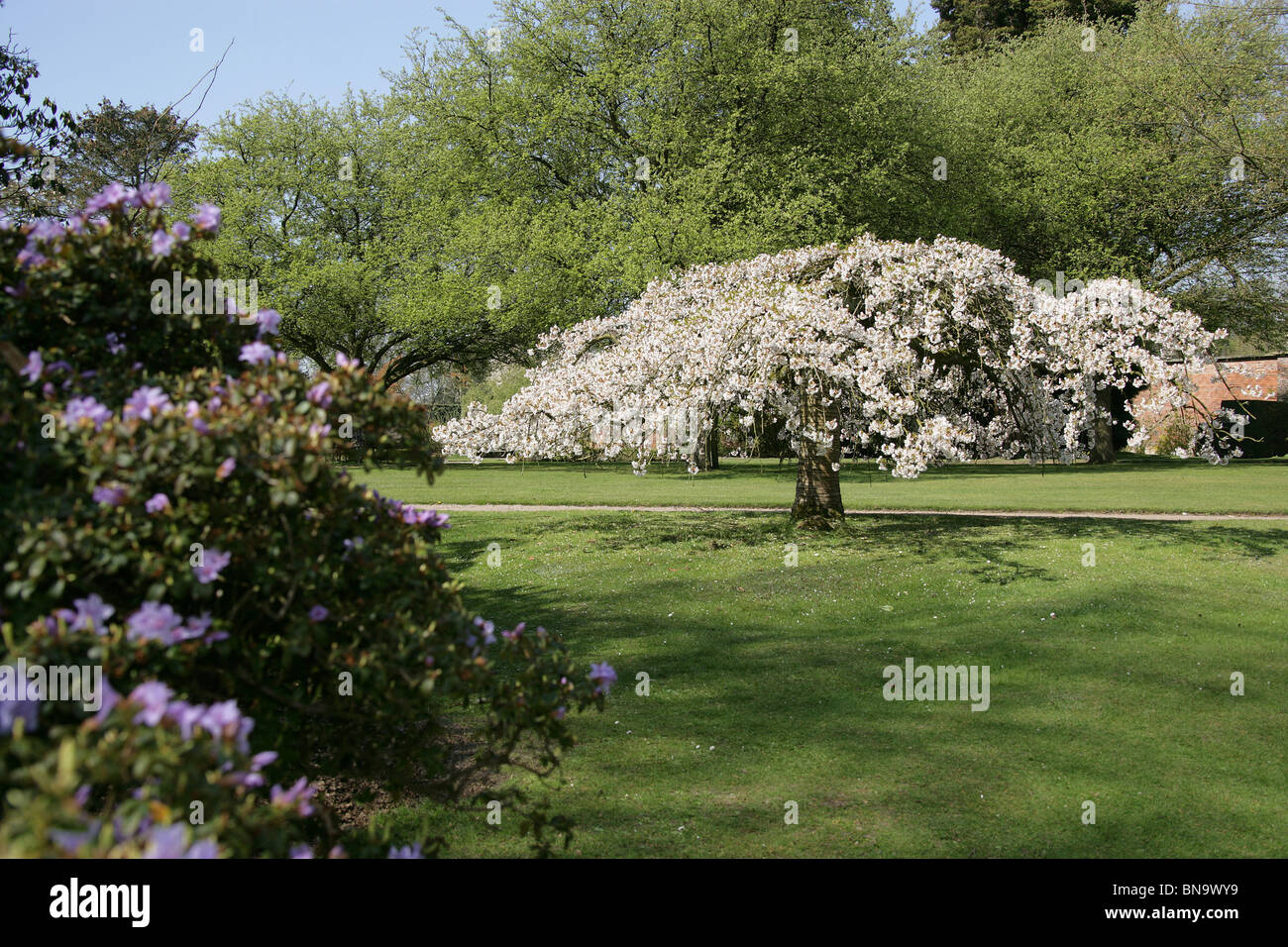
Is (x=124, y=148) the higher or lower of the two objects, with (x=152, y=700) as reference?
higher

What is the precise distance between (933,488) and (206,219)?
25.4 m

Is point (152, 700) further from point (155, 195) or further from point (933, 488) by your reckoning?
point (933, 488)

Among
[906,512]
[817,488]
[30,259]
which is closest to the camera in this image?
[30,259]

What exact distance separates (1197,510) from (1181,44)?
1867 cm

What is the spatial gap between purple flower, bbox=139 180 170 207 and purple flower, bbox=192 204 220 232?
0.13 meters

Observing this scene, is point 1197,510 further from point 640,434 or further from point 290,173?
point 290,173

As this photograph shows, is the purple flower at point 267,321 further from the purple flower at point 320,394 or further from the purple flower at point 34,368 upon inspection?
the purple flower at point 34,368

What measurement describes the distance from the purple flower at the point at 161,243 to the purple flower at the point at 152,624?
149 centimetres

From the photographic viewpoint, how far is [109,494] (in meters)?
2.55

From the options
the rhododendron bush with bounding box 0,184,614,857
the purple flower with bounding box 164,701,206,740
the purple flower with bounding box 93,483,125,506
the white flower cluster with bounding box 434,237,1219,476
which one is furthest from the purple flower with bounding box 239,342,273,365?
the white flower cluster with bounding box 434,237,1219,476

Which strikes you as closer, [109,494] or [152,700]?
[152,700]

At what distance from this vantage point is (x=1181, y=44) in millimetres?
29484

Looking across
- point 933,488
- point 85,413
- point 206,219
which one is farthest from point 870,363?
point 933,488

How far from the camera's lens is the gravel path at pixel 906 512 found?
18.5m
